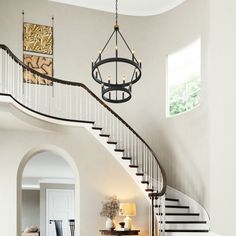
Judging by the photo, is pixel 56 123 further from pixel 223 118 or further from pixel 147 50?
pixel 223 118

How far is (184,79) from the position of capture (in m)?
11.0

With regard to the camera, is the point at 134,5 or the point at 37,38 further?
the point at 134,5

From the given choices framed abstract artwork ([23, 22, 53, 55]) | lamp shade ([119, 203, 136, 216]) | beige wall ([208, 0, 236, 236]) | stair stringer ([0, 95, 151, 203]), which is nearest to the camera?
beige wall ([208, 0, 236, 236])

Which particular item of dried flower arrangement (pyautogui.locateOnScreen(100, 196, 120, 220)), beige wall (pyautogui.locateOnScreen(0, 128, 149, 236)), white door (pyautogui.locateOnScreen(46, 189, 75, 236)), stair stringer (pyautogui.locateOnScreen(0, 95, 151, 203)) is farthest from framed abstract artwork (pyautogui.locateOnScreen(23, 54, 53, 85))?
white door (pyautogui.locateOnScreen(46, 189, 75, 236))

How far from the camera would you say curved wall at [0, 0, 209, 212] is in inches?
401

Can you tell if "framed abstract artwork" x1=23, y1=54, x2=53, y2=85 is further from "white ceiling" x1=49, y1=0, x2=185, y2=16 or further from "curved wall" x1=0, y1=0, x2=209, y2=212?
"white ceiling" x1=49, y1=0, x2=185, y2=16

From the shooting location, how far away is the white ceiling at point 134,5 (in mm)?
11586

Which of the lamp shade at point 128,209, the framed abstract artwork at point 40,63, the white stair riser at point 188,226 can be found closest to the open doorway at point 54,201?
the framed abstract artwork at point 40,63

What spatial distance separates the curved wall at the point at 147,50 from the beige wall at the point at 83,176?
1310 millimetres

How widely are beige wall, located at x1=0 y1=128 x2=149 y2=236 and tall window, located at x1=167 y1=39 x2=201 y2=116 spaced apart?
2155 mm

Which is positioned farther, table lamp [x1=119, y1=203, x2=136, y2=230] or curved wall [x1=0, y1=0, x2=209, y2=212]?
curved wall [x1=0, y1=0, x2=209, y2=212]

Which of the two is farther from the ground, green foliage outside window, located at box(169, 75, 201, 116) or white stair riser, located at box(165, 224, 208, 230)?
green foliage outside window, located at box(169, 75, 201, 116)

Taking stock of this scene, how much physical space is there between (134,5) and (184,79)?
8.19ft

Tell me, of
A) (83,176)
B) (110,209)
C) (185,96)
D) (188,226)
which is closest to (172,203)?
(188,226)
